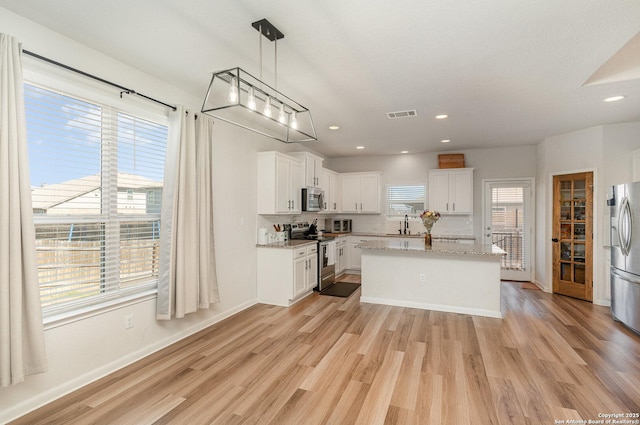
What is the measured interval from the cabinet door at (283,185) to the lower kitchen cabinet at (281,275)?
0.69 m

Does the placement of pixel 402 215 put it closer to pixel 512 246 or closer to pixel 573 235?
pixel 512 246

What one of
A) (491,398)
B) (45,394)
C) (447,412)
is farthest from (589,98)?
(45,394)

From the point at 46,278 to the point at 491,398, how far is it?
3498 millimetres

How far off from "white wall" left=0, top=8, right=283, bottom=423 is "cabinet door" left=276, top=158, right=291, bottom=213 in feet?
1.21

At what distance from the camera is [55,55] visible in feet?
7.71

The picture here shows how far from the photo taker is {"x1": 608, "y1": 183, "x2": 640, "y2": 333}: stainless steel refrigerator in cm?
363

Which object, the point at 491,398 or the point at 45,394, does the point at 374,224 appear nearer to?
the point at 491,398

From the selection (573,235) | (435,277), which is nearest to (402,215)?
(435,277)

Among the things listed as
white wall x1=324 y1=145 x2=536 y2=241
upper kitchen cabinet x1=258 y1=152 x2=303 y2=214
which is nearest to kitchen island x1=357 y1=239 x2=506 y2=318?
upper kitchen cabinet x1=258 y1=152 x2=303 y2=214

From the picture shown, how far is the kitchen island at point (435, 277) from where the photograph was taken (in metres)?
4.16

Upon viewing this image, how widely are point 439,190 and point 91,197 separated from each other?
5938 mm

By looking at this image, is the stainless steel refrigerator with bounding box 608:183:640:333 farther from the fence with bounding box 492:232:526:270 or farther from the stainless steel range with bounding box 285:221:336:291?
the stainless steel range with bounding box 285:221:336:291

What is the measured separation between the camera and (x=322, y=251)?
18.1ft

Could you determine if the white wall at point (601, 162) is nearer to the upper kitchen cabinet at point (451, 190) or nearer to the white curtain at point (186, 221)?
the upper kitchen cabinet at point (451, 190)
